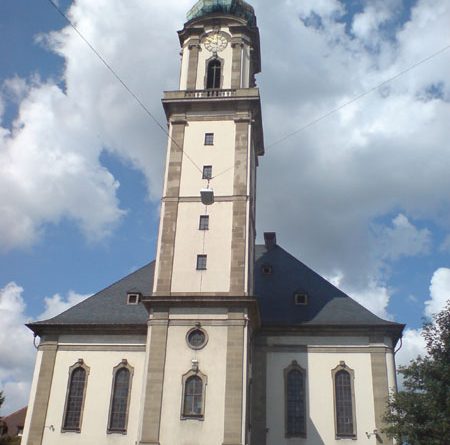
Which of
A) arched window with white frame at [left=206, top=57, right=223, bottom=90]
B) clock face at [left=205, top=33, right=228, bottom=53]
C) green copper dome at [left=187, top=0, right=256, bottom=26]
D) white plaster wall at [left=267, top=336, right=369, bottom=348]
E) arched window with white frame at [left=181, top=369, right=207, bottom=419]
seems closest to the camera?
arched window with white frame at [left=181, top=369, right=207, bottom=419]

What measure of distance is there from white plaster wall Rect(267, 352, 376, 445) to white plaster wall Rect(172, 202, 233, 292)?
17.4 ft

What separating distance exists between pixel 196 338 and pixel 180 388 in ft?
8.08

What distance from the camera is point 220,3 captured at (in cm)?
3919

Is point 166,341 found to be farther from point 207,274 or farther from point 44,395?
point 44,395

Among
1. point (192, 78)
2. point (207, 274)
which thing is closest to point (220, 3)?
point (192, 78)

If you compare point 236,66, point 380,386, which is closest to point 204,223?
point 236,66

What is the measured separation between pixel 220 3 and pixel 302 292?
18786 mm

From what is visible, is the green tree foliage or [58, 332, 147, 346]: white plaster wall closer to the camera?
the green tree foliage

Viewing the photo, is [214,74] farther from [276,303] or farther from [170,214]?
[276,303]

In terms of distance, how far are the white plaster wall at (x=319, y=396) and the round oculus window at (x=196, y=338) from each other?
4.58m

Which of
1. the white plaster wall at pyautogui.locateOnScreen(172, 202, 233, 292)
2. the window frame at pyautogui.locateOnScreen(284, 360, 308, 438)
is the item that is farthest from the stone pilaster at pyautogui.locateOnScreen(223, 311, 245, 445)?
the window frame at pyautogui.locateOnScreen(284, 360, 308, 438)

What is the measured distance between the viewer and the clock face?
3744 centimetres

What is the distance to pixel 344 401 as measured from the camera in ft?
101

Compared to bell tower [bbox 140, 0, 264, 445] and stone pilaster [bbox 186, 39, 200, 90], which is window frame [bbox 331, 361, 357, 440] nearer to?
bell tower [bbox 140, 0, 264, 445]
